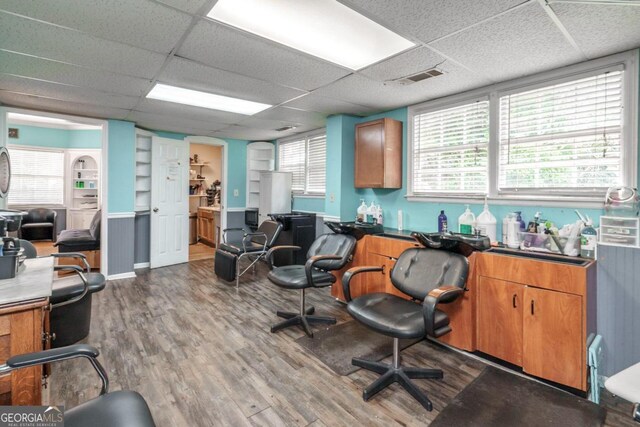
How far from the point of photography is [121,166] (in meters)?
4.65

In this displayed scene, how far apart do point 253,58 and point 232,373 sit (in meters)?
2.37

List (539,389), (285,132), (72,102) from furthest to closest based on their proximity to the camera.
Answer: (285,132) < (72,102) < (539,389)

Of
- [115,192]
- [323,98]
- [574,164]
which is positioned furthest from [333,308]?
[115,192]

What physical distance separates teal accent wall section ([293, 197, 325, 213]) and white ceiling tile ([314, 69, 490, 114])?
1.98m

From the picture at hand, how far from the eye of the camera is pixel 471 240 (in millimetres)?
2436

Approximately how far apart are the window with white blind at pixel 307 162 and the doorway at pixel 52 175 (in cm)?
419

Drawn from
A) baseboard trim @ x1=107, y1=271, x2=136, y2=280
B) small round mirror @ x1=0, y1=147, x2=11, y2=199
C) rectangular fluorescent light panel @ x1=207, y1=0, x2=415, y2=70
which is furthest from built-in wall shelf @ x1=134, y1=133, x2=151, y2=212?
rectangular fluorescent light panel @ x1=207, y1=0, x2=415, y2=70

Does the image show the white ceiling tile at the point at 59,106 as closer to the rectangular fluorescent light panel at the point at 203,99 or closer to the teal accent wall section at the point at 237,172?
the rectangular fluorescent light panel at the point at 203,99

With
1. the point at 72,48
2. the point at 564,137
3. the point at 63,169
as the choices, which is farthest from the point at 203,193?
the point at 564,137

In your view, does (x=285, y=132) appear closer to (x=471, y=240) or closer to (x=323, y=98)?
(x=323, y=98)

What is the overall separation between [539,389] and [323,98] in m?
3.11

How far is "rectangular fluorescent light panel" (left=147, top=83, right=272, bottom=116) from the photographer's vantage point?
130 inches

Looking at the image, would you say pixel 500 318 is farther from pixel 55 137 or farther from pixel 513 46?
pixel 55 137

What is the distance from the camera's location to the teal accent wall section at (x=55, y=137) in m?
6.71
